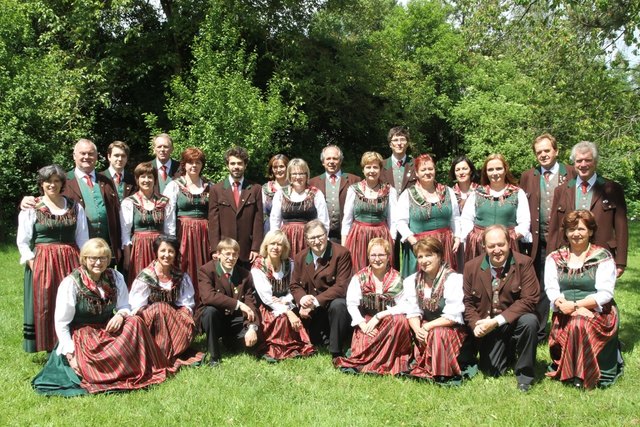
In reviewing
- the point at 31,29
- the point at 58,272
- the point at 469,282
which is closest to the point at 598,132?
the point at 469,282

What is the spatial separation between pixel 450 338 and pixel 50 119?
9.67m

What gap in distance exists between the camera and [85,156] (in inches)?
203

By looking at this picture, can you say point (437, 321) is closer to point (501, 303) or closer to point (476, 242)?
point (501, 303)

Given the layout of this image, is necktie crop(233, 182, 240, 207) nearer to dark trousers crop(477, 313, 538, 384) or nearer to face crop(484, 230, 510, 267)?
face crop(484, 230, 510, 267)

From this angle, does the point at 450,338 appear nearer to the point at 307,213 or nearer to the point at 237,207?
the point at 307,213

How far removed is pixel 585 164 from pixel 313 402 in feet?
9.34


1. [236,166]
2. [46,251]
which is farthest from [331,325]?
[46,251]

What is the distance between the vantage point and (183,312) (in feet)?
15.7

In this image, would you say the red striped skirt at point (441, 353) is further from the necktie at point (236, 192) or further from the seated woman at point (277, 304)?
the necktie at point (236, 192)

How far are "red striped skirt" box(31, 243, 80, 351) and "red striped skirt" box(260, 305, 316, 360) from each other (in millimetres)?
1614

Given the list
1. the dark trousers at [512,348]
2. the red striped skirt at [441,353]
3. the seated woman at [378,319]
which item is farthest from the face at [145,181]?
the dark trousers at [512,348]

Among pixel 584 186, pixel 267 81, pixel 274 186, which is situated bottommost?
pixel 584 186

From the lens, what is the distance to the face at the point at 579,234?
13.9ft

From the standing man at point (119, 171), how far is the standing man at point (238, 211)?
774 millimetres
